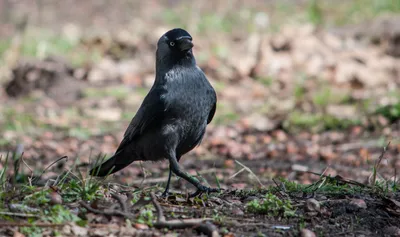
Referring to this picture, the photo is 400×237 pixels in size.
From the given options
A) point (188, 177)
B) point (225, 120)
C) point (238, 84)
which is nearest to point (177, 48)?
point (188, 177)

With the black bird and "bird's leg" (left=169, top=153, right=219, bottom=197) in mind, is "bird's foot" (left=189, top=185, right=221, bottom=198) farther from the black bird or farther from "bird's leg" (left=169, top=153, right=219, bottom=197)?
the black bird

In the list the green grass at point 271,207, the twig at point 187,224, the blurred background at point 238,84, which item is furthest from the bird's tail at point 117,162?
the twig at point 187,224

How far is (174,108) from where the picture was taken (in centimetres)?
396

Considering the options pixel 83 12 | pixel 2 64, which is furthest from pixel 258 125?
pixel 83 12

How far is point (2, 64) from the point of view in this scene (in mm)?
11172

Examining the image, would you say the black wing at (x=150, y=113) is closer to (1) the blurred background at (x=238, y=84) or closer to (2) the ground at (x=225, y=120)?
(2) the ground at (x=225, y=120)

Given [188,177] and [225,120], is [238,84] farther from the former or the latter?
[188,177]

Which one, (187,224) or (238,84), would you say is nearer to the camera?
(187,224)

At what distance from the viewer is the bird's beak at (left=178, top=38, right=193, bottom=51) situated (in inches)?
163

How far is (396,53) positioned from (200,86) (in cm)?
746

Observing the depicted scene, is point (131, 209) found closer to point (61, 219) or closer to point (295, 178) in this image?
point (61, 219)

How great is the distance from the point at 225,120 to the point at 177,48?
454 centimetres

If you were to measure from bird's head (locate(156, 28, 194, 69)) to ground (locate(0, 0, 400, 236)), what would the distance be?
78cm

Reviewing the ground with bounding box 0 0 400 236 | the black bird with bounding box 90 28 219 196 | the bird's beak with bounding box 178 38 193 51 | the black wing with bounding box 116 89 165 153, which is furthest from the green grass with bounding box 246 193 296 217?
the bird's beak with bounding box 178 38 193 51
